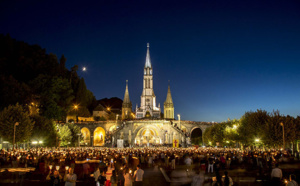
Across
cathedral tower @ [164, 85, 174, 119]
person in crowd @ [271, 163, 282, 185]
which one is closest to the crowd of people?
person in crowd @ [271, 163, 282, 185]

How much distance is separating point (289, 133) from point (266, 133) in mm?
2586

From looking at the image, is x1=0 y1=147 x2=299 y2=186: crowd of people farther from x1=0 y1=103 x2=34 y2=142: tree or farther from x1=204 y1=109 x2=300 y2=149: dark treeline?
x1=0 y1=103 x2=34 y2=142: tree

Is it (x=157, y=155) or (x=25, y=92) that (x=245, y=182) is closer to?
(x=157, y=155)

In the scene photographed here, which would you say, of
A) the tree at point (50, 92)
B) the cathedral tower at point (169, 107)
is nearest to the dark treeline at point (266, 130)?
the tree at point (50, 92)

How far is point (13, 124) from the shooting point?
32.2 m

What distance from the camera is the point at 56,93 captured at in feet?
158

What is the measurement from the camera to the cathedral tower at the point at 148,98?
4208 inches

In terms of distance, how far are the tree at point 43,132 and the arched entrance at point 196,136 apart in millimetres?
43596

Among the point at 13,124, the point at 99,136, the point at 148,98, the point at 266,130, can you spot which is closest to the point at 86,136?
the point at 99,136

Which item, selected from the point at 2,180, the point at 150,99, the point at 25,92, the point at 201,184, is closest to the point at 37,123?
the point at 25,92

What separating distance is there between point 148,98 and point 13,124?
76477mm

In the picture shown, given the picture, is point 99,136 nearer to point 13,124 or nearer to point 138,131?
point 138,131

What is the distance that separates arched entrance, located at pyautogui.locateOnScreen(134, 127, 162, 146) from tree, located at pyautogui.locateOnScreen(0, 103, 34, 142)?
3101 centimetres

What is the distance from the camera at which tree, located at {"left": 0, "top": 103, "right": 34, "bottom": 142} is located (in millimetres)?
31800
